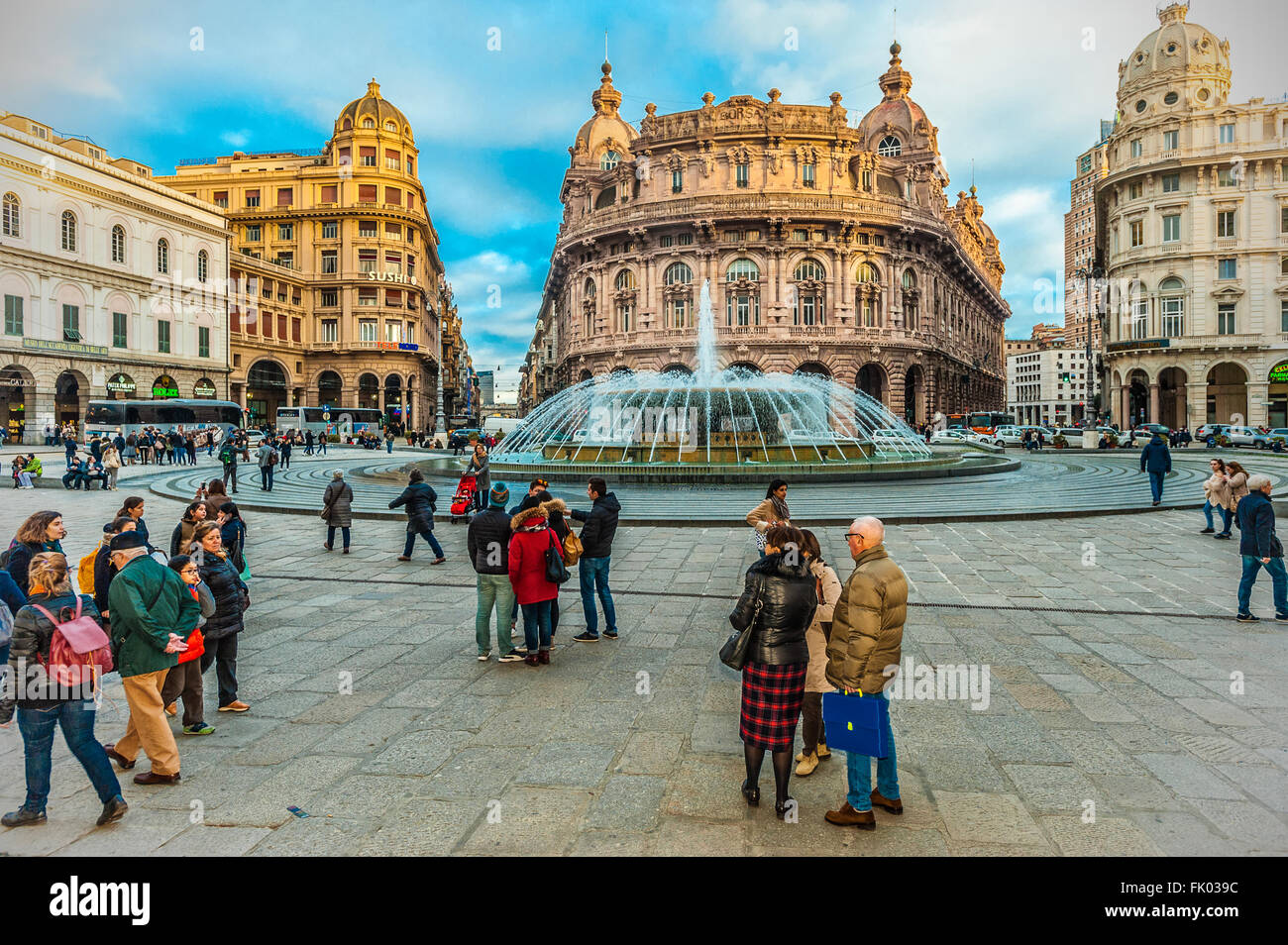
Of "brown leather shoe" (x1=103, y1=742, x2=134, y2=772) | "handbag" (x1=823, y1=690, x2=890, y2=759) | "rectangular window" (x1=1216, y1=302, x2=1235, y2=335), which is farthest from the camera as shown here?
"rectangular window" (x1=1216, y1=302, x2=1235, y2=335)

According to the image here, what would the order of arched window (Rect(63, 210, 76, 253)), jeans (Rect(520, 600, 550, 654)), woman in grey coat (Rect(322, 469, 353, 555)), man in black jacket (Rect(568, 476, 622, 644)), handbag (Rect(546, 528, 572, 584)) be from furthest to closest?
arched window (Rect(63, 210, 76, 253))
woman in grey coat (Rect(322, 469, 353, 555))
man in black jacket (Rect(568, 476, 622, 644))
jeans (Rect(520, 600, 550, 654))
handbag (Rect(546, 528, 572, 584))

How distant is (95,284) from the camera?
44.2 m

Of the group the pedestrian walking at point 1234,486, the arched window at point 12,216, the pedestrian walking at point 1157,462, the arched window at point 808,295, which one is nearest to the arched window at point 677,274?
the arched window at point 808,295

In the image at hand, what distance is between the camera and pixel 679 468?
20.2 m

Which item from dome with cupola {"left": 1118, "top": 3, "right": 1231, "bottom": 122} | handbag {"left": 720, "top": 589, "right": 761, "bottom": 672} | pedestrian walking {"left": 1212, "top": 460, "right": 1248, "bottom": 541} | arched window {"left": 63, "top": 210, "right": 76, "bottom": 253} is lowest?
handbag {"left": 720, "top": 589, "right": 761, "bottom": 672}

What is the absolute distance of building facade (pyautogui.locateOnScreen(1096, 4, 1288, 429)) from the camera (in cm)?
4909

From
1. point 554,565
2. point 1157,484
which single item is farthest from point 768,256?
point 554,565

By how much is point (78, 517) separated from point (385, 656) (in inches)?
494

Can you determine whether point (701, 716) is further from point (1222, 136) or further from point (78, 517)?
point (1222, 136)

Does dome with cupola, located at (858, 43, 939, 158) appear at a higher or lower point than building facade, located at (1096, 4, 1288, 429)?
higher

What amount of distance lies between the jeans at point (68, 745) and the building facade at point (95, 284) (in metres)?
46.8

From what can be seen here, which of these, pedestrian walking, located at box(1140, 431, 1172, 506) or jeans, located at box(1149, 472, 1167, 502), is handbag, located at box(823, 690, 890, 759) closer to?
pedestrian walking, located at box(1140, 431, 1172, 506)

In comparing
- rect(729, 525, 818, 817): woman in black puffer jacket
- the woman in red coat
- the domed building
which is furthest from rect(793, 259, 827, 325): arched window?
rect(729, 525, 818, 817): woman in black puffer jacket

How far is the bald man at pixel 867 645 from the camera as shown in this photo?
150 inches
